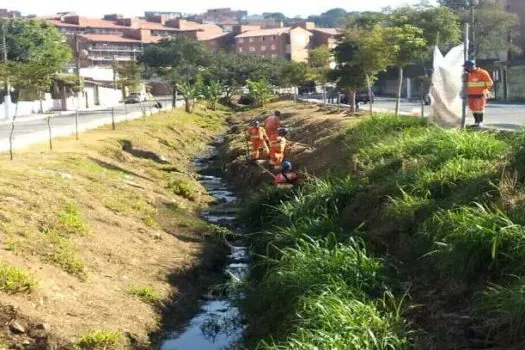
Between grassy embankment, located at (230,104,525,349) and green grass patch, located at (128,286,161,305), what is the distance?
5.23 ft

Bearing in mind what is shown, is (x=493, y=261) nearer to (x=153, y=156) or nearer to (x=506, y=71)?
(x=153, y=156)

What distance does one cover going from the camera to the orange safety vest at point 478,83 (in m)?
17.6

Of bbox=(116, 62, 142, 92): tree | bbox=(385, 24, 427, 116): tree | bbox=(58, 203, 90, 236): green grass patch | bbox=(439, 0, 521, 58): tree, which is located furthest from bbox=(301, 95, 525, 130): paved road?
bbox=(439, 0, 521, 58): tree

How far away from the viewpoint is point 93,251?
42.7 ft

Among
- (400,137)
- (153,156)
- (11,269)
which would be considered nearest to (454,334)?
(11,269)

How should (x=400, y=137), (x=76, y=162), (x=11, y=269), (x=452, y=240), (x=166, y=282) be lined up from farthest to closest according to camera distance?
(x=76, y=162), (x=400, y=137), (x=166, y=282), (x=11, y=269), (x=452, y=240)

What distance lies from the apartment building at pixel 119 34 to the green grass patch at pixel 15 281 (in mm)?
111112

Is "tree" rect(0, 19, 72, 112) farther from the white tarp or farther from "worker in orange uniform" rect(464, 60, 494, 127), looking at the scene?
"worker in orange uniform" rect(464, 60, 494, 127)

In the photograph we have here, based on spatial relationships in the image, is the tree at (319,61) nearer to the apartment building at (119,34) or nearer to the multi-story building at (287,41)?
the apartment building at (119,34)

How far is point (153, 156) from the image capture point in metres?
29.7

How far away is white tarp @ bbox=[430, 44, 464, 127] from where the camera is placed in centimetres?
1903

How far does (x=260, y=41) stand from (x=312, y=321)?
122m

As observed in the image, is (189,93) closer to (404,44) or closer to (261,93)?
(261,93)

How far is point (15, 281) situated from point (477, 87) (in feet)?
40.5
